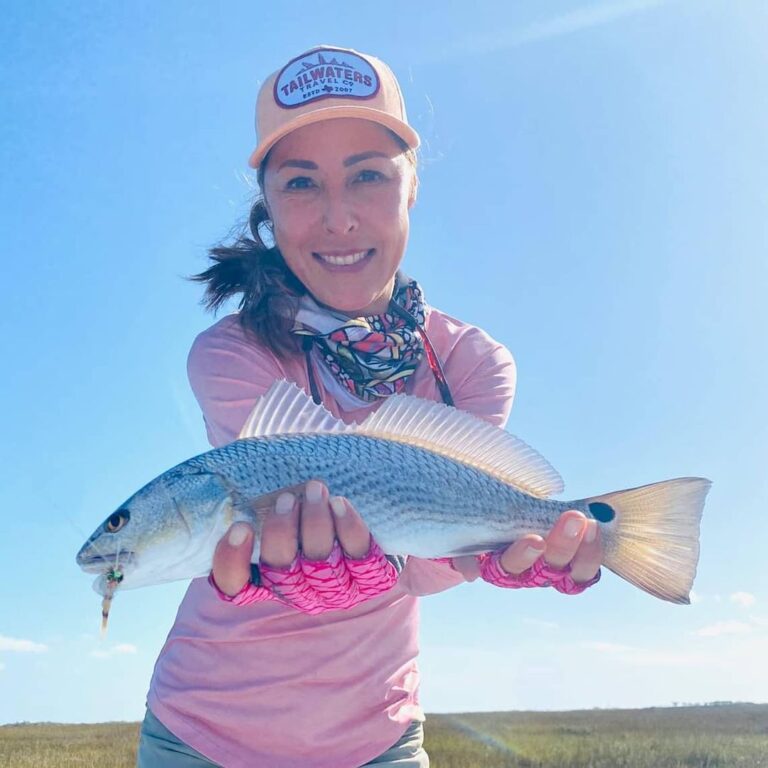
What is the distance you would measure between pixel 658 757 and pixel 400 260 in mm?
12969

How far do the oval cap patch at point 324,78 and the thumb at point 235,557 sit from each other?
2376 millimetres

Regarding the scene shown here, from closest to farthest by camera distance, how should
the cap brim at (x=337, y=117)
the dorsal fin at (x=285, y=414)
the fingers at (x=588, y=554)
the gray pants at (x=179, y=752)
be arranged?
the fingers at (x=588, y=554) → the dorsal fin at (x=285, y=414) → the gray pants at (x=179, y=752) → the cap brim at (x=337, y=117)

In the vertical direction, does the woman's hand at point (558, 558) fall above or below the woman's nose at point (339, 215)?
below

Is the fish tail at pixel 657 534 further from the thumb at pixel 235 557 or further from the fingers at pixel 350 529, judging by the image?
the thumb at pixel 235 557

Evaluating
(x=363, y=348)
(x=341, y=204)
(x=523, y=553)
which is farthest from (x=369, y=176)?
(x=523, y=553)

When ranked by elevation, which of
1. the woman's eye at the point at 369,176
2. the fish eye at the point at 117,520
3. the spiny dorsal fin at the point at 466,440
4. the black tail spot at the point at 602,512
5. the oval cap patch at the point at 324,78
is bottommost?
the black tail spot at the point at 602,512

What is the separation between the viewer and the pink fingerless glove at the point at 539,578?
3.55 metres

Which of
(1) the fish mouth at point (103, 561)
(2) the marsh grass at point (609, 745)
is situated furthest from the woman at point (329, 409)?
(2) the marsh grass at point (609, 745)

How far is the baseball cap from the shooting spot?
4.32m

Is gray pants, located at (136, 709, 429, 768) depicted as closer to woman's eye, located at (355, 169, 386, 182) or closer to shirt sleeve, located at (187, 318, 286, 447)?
shirt sleeve, located at (187, 318, 286, 447)

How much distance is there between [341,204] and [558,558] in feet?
7.07

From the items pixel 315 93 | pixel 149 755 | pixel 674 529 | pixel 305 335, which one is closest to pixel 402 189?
pixel 315 93

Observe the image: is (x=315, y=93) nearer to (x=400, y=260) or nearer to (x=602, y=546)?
(x=400, y=260)

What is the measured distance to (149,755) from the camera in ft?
12.7
